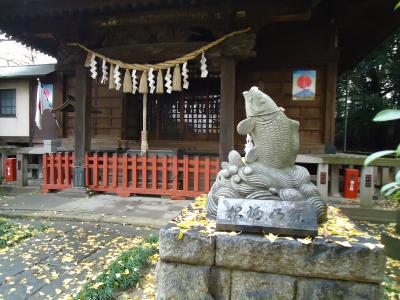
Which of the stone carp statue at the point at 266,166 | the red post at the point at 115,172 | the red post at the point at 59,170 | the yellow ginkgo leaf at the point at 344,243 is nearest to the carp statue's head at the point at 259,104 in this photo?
the stone carp statue at the point at 266,166

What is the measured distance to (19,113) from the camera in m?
12.2

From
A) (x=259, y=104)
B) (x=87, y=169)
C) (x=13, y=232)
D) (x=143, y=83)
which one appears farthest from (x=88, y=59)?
(x=259, y=104)

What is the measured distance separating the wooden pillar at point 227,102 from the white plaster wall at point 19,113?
9056 millimetres

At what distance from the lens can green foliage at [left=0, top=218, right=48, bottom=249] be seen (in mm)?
4512

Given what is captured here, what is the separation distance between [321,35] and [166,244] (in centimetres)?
814

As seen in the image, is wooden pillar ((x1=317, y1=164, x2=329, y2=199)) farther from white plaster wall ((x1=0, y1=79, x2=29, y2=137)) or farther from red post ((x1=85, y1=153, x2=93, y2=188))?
white plaster wall ((x1=0, y1=79, x2=29, y2=137))

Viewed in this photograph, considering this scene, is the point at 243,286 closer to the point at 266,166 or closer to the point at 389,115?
the point at 266,166

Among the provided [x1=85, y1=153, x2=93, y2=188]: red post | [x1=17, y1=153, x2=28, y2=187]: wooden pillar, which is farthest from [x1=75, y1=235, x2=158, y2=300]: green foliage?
[x1=17, y1=153, x2=28, y2=187]: wooden pillar

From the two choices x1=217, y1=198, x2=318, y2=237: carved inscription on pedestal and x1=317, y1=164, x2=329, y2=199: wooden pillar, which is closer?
x1=217, y1=198, x2=318, y2=237: carved inscription on pedestal

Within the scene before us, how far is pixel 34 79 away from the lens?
11719mm

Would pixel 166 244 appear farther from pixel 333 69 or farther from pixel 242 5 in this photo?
pixel 333 69

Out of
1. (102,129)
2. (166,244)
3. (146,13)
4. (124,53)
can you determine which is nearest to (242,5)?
(146,13)

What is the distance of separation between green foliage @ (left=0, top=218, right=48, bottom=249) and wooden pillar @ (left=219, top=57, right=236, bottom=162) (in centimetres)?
405

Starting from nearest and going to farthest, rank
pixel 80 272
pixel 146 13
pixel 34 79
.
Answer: pixel 80 272 → pixel 146 13 → pixel 34 79
